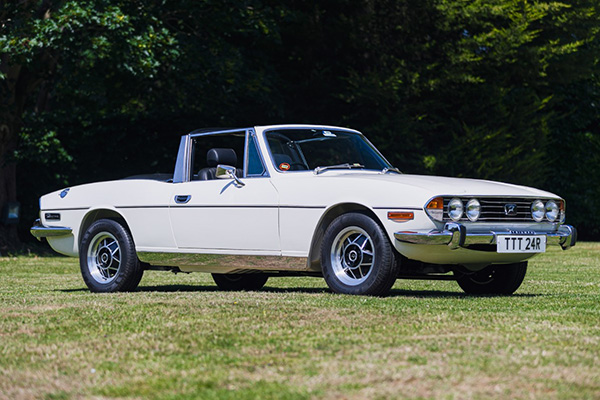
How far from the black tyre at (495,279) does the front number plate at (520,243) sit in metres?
0.69

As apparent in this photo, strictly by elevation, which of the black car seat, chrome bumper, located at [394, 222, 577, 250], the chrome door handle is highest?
the black car seat

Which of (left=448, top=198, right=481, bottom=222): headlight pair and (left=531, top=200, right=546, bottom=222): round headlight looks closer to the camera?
(left=448, top=198, right=481, bottom=222): headlight pair

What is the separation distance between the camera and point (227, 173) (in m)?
8.92

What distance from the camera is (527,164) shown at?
25.0 meters

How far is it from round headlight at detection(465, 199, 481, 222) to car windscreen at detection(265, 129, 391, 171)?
1401 millimetres

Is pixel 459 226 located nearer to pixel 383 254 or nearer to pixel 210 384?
pixel 383 254

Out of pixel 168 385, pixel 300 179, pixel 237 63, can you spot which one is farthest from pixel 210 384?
pixel 237 63

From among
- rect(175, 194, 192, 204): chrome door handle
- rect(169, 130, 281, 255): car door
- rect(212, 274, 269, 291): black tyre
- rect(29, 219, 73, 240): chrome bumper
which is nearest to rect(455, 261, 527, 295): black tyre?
rect(169, 130, 281, 255): car door

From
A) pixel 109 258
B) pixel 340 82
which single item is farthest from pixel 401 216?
pixel 340 82

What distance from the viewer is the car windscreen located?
883 cm

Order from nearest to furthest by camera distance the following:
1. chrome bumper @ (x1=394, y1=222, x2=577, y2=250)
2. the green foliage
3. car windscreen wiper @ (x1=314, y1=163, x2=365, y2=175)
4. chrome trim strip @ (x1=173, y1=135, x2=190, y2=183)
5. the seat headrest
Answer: chrome bumper @ (x1=394, y1=222, x2=577, y2=250) → car windscreen wiper @ (x1=314, y1=163, x2=365, y2=175) → the seat headrest → chrome trim strip @ (x1=173, y1=135, x2=190, y2=183) → the green foliage

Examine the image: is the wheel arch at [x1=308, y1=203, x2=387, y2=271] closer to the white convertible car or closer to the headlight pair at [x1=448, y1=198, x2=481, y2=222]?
the white convertible car

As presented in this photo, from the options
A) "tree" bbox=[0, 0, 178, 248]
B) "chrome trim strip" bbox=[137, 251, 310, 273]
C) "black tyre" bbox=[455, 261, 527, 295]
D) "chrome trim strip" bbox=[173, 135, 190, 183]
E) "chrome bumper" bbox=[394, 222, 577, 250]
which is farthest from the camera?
"tree" bbox=[0, 0, 178, 248]

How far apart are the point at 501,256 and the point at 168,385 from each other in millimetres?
4320
